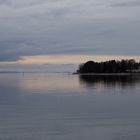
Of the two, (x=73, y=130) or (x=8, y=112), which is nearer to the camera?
(x=73, y=130)

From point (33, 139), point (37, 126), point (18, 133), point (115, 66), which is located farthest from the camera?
point (115, 66)

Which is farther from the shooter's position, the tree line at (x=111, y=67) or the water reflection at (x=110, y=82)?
the tree line at (x=111, y=67)

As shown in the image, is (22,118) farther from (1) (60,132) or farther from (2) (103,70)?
(2) (103,70)

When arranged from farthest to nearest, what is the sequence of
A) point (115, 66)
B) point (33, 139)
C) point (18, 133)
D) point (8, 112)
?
point (115, 66)
point (8, 112)
point (18, 133)
point (33, 139)

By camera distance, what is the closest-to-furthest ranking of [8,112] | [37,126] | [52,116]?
[37,126] → [52,116] → [8,112]

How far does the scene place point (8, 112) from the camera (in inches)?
996

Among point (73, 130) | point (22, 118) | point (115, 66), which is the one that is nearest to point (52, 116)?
point (22, 118)

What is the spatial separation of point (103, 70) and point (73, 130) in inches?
6817

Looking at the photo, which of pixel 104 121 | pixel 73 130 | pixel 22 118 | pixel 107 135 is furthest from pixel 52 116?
pixel 107 135

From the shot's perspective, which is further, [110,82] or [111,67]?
[111,67]

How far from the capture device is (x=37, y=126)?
19.8m

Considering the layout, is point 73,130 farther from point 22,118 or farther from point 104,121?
point 22,118

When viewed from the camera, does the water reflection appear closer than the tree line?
Yes

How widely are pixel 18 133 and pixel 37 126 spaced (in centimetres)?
197
